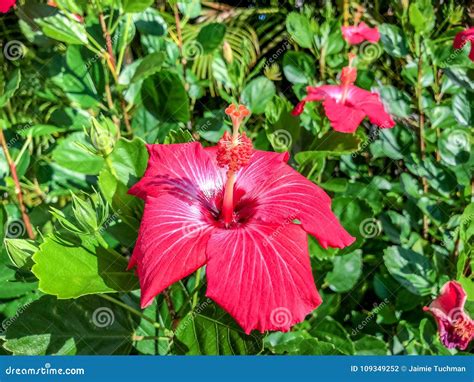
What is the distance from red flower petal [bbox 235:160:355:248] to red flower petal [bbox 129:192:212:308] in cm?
11

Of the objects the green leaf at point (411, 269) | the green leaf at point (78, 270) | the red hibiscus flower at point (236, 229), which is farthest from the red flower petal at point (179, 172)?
the green leaf at point (411, 269)

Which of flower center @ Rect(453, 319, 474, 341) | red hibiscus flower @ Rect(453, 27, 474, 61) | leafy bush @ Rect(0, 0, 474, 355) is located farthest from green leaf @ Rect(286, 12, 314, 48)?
flower center @ Rect(453, 319, 474, 341)

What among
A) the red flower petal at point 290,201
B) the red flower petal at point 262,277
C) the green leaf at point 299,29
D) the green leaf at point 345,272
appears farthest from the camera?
the green leaf at point 299,29

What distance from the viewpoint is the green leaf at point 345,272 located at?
1.36 m

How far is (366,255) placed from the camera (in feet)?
5.08

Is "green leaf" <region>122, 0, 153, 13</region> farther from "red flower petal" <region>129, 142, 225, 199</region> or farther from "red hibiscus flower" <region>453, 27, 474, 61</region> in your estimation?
"red hibiscus flower" <region>453, 27, 474, 61</region>

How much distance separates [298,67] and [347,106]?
0.41 m

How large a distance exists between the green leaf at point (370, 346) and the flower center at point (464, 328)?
0.64 ft

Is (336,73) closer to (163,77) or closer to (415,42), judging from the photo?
(415,42)

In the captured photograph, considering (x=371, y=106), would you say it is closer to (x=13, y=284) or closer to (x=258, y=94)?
(x=258, y=94)

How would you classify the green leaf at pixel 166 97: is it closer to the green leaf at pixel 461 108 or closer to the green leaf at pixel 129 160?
the green leaf at pixel 129 160

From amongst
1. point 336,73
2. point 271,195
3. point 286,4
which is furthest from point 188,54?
point 286,4

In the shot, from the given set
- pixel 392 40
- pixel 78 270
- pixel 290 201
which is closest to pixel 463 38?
pixel 392 40

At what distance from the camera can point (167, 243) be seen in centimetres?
83
